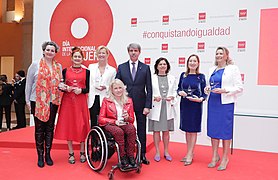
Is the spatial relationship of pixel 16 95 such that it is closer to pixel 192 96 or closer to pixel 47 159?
pixel 47 159

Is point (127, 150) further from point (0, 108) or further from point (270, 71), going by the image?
point (0, 108)

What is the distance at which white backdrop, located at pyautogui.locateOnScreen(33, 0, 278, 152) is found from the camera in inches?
184

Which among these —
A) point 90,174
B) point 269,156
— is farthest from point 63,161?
point 269,156

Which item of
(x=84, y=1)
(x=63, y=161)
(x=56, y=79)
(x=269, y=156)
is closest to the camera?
(x=56, y=79)

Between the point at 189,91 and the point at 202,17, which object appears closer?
the point at 189,91

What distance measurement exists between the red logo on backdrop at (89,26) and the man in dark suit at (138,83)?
2003 millimetres

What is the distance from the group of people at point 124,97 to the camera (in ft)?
11.3

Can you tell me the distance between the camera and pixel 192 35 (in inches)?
199

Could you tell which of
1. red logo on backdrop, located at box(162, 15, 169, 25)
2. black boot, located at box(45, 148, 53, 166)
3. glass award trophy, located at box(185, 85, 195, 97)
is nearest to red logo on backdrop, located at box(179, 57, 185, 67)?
red logo on backdrop, located at box(162, 15, 169, 25)

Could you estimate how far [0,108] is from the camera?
22.5 feet

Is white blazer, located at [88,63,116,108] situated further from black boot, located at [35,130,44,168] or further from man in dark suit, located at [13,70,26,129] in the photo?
man in dark suit, located at [13,70,26,129]

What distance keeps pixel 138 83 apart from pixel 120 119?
1.71ft

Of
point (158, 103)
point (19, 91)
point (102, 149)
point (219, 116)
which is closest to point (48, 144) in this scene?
point (102, 149)

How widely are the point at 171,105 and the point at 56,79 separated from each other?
146cm
